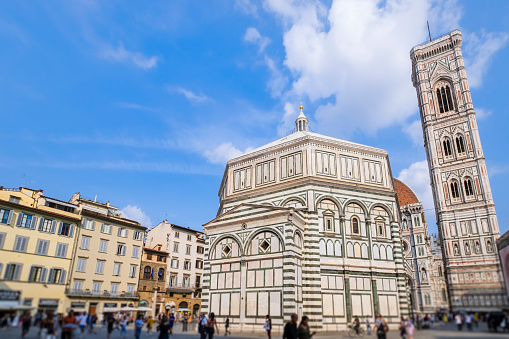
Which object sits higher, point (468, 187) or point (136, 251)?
point (468, 187)

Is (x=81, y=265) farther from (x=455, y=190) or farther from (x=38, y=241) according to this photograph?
(x=455, y=190)

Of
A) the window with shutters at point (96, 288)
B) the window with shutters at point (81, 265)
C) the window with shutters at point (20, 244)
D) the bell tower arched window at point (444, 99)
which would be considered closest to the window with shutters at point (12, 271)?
the window with shutters at point (20, 244)

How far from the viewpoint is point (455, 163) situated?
1769 inches

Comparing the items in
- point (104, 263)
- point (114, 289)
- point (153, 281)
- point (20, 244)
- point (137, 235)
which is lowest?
point (114, 289)

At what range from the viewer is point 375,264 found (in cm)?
2420

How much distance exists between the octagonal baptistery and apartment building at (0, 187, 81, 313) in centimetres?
1141

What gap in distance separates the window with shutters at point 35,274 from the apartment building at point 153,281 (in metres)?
12.8

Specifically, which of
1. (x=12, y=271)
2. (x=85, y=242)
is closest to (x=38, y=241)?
(x=12, y=271)

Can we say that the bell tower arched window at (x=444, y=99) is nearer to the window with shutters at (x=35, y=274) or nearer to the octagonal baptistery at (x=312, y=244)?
the octagonal baptistery at (x=312, y=244)

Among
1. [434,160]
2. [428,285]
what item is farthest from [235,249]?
[428,285]

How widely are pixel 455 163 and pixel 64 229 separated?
45.7 metres

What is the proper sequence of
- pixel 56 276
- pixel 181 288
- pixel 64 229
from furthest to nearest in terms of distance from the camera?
1. pixel 181 288
2. pixel 64 229
3. pixel 56 276

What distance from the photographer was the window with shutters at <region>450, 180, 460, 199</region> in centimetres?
4400

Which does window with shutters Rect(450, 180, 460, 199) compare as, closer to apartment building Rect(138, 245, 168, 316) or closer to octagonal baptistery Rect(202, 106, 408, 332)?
octagonal baptistery Rect(202, 106, 408, 332)
